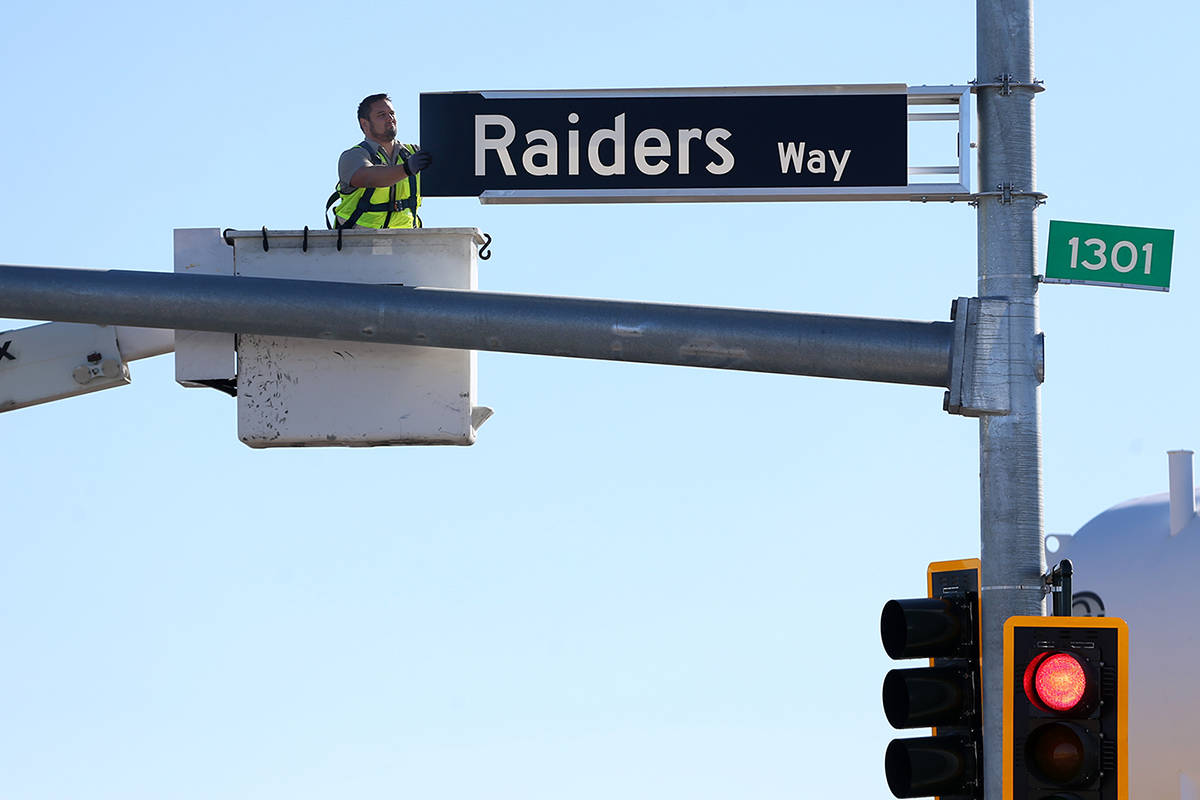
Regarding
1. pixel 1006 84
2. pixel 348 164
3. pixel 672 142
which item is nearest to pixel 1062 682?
pixel 1006 84

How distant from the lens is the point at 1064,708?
6.62m

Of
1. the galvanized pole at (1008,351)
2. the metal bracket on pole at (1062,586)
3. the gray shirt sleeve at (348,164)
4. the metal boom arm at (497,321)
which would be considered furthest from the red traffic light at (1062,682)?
the gray shirt sleeve at (348,164)

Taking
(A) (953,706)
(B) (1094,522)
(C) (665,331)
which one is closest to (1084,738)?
(A) (953,706)

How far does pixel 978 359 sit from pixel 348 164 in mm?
3109

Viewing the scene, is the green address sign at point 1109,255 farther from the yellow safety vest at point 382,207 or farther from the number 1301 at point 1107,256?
the yellow safety vest at point 382,207

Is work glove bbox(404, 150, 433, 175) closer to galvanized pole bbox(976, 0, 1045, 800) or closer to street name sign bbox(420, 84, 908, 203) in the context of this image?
street name sign bbox(420, 84, 908, 203)

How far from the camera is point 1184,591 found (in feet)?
55.3

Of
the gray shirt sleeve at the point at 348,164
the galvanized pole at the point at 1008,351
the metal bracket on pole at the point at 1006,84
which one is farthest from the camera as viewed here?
the gray shirt sleeve at the point at 348,164

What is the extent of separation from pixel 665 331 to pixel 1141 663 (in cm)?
1167

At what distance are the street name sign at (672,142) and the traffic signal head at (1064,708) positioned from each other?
2.07 meters

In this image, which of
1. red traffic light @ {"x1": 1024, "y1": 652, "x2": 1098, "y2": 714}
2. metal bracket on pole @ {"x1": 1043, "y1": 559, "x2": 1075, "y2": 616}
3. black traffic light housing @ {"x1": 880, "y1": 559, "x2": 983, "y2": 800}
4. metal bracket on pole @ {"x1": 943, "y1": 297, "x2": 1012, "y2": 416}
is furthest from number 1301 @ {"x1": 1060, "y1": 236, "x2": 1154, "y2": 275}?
red traffic light @ {"x1": 1024, "y1": 652, "x2": 1098, "y2": 714}

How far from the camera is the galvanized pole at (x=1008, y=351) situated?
7148 millimetres

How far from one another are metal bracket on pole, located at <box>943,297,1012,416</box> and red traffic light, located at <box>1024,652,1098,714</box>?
1.10 m

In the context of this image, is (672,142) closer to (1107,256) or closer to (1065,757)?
(1107,256)
